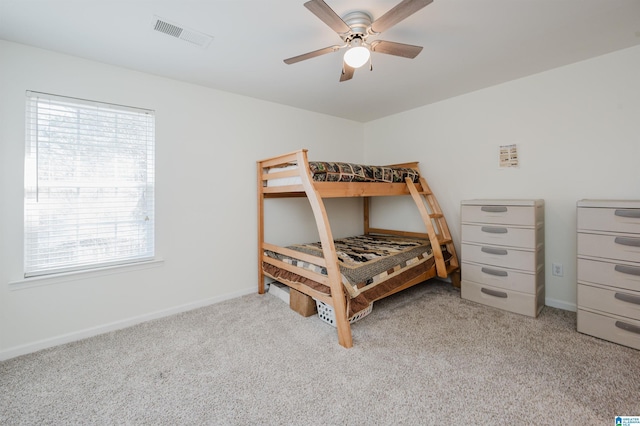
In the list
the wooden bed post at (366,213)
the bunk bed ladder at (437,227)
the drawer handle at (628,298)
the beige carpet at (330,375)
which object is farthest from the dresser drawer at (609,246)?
the wooden bed post at (366,213)

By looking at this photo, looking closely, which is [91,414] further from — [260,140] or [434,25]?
[434,25]

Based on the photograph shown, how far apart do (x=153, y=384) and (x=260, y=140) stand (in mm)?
2375

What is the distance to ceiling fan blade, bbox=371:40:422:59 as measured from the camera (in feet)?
5.55

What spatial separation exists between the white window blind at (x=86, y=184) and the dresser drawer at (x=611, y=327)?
11.6 feet

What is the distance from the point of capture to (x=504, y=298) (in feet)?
8.11

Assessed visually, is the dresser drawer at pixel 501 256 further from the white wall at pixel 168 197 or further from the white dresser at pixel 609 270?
the white wall at pixel 168 197

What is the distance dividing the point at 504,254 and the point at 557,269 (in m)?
0.57

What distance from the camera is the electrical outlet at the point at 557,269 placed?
2514mm

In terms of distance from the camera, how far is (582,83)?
2.34m

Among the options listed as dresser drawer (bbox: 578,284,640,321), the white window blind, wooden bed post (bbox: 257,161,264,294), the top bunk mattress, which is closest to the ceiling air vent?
the white window blind

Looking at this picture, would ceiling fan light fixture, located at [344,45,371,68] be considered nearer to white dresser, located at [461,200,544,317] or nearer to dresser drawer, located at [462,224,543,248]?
white dresser, located at [461,200,544,317]

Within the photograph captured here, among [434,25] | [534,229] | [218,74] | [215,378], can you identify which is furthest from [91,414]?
[534,229]

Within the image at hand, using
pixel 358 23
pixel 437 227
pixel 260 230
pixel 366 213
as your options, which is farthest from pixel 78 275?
pixel 437 227

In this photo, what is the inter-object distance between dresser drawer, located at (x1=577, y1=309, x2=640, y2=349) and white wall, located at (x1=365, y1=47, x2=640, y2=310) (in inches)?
19.5
